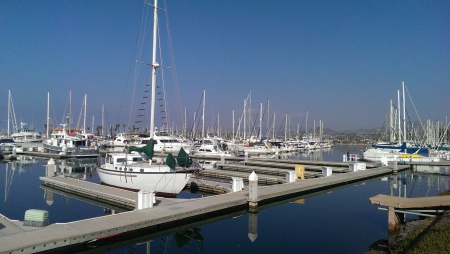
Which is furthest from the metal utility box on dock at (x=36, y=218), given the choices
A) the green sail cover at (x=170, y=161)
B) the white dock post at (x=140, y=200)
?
the green sail cover at (x=170, y=161)

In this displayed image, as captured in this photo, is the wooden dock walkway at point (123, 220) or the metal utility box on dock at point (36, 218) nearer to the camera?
the wooden dock walkway at point (123, 220)

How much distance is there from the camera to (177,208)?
15.7 metres

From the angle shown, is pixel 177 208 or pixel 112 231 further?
pixel 177 208

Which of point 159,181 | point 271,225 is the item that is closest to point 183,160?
point 159,181

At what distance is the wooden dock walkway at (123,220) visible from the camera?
34.1 feet

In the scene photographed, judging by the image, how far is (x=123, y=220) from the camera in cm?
1327

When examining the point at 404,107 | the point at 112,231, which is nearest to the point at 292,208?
the point at 112,231

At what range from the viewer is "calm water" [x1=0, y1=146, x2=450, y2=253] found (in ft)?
44.7

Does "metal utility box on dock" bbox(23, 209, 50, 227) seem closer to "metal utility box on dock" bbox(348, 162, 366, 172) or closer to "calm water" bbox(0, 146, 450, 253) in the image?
"calm water" bbox(0, 146, 450, 253)

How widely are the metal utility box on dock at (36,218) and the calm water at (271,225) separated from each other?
7.77 feet

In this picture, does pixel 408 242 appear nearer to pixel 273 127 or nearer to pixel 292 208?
pixel 292 208

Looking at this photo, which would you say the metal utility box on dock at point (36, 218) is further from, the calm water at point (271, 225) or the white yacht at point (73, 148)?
the white yacht at point (73, 148)

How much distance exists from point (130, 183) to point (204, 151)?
36.9 metres

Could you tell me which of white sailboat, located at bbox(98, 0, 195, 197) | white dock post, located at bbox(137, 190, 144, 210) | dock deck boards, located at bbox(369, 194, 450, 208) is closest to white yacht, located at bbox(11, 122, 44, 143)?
white sailboat, located at bbox(98, 0, 195, 197)
